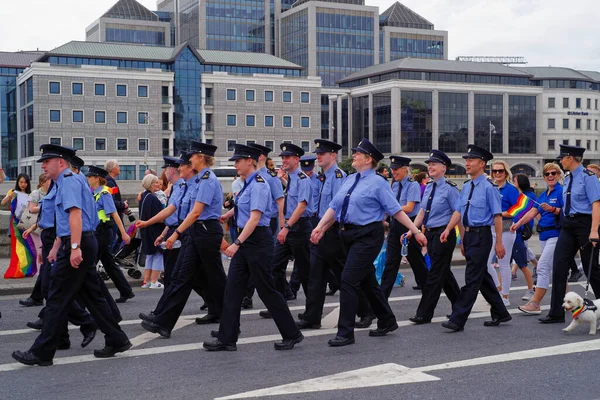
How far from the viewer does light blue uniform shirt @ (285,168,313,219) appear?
9391 mm

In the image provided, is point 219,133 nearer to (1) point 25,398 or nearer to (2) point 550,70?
(2) point 550,70

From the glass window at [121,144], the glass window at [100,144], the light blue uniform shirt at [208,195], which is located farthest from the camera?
the glass window at [121,144]

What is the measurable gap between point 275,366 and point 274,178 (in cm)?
315

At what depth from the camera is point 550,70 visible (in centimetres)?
11581

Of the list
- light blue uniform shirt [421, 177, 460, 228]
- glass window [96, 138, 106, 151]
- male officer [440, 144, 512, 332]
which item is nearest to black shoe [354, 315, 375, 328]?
male officer [440, 144, 512, 332]

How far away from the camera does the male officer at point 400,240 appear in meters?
9.51

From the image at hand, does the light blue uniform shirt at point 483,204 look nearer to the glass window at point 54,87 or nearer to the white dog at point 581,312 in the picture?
the white dog at point 581,312

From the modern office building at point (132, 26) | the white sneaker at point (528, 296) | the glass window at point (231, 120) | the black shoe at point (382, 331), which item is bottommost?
the white sneaker at point (528, 296)

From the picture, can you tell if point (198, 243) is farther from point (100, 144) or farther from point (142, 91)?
point (142, 91)

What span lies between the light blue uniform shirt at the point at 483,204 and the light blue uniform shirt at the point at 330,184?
1.64 meters

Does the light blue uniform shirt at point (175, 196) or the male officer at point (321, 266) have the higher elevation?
the light blue uniform shirt at point (175, 196)

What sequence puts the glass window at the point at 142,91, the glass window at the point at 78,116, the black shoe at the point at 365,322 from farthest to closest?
the glass window at the point at 142,91
the glass window at the point at 78,116
the black shoe at the point at 365,322

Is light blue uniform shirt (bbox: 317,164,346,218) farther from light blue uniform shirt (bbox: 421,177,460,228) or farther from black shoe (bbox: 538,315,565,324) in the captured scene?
black shoe (bbox: 538,315,565,324)

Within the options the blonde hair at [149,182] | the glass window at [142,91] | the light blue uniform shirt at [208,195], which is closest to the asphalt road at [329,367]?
the light blue uniform shirt at [208,195]
